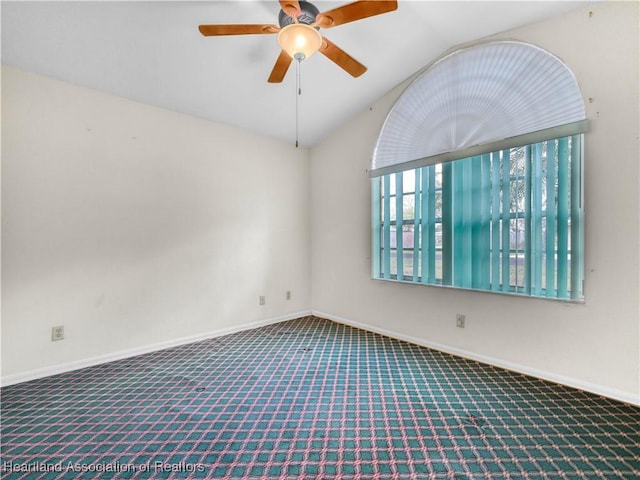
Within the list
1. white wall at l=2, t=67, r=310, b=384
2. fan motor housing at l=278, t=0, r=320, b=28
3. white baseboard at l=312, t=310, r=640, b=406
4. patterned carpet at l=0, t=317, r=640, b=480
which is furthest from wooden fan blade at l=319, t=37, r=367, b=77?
white baseboard at l=312, t=310, r=640, b=406

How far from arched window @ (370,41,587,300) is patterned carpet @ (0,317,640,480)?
93cm

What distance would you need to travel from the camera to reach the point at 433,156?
122 inches

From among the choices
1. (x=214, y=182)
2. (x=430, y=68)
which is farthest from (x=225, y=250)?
(x=430, y=68)

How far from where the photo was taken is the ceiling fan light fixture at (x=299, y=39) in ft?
5.45

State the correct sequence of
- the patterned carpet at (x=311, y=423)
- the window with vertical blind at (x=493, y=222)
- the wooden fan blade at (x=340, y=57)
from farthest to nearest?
the window with vertical blind at (x=493, y=222) → the wooden fan blade at (x=340, y=57) → the patterned carpet at (x=311, y=423)

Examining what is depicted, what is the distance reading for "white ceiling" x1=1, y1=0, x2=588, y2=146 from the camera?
2098 millimetres

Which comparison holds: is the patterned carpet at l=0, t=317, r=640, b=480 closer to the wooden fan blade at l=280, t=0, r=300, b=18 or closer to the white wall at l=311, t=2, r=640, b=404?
the white wall at l=311, t=2, r=640, b=404

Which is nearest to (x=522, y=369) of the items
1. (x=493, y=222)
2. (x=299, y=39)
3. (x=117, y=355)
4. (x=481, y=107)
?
(x=493, y=222)

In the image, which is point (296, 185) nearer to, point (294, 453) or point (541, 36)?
point (541, 36)

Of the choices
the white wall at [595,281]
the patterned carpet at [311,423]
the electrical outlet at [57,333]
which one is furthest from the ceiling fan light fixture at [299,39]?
the electrical outlet at [57,333]

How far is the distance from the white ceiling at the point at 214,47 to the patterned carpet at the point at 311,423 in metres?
2.57

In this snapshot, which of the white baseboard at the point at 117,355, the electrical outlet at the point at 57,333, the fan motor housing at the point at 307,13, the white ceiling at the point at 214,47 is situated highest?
the white ceiling at the point at 214,47

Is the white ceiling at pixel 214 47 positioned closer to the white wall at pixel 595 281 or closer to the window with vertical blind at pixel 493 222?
the white wall at pixel 595 281

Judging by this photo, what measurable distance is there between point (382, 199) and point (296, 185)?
134 cm
